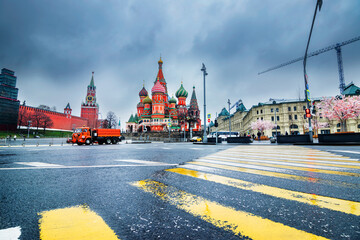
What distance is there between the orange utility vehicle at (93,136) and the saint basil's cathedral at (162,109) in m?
36.2

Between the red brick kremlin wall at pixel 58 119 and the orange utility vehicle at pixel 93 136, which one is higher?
the red brick kremlin wall at pixel 58 119

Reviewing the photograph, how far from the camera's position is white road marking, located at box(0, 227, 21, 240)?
1.35m

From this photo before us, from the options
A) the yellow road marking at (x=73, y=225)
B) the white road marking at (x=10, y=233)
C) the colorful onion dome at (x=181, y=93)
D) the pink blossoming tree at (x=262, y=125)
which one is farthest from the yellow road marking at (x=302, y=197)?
the colorful onion dome at (x=181, y=93)

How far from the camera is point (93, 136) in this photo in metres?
25.4

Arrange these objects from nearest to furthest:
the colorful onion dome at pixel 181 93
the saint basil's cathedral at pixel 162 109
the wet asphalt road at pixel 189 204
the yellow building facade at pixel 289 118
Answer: the wet asphalt road at pixel 189 204, the yellow building facade at pixel 289 118, the saint basil's cathedral at pixel 162 109, the colorful onion dome at pixel 181 93

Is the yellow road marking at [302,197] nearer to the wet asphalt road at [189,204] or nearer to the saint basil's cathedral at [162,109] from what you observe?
the wet asphalt road at [189,204]

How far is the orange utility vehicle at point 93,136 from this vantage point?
76.9ft

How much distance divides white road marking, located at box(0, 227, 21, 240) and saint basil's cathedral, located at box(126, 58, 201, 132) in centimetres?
6182

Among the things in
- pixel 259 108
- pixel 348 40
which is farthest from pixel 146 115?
pixel 348 40

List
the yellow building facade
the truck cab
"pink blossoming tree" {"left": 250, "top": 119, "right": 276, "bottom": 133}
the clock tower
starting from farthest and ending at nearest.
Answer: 1. the clock tower
2. "pink blossoming tree" {"left": 250, "top": 119, "right": 276, "bottom": 133}
3. the yellow building facade
4. the truck cab

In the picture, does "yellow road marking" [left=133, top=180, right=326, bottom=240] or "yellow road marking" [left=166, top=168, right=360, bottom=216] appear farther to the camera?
"yellow road marking" [left=166, top=168, right=360, bottom=216]

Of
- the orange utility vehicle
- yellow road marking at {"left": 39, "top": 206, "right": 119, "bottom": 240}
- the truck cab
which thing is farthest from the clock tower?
yellow road marking at {"left": 39, "top": 206, "right": 119, "bottom": 240}

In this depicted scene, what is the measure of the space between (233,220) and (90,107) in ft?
481

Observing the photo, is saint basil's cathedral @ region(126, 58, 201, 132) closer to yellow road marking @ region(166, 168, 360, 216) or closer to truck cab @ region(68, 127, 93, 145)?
truck cab @ region(68, 127, 93, 145)
